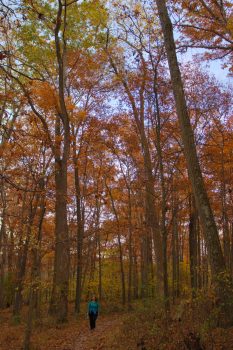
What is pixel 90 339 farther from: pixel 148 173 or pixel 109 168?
pixel 109 168

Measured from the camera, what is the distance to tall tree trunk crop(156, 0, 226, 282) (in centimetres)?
678

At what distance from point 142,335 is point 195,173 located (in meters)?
4.20

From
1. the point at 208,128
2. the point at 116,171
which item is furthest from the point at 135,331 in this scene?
the point at 116,171

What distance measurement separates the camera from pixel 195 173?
289 inches

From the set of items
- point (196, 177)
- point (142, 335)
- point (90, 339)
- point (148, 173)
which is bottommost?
point (90, 339)

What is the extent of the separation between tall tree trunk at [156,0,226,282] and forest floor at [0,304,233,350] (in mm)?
884

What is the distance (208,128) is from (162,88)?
5216mm

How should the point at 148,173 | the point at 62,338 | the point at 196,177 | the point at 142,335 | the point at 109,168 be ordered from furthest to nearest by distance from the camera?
the point at 109,168 < the point at 148,173 < the point at 62,338 < the point at 142,335 < the point at 196,177

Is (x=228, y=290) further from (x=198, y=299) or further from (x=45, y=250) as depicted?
(x=45, y=250)

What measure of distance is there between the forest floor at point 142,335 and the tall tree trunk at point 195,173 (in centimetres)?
88

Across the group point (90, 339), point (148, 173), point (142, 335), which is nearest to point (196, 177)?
point (142, 335)

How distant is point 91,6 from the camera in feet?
42.4

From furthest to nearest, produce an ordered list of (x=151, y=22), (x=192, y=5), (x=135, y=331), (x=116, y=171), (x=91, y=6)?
(x=116, y=171)
(x=91, y=6)
(x=151, y=22)
(x=192, y=5)
(x=135, y=331)

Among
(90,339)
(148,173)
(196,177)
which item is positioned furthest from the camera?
(148,173)
